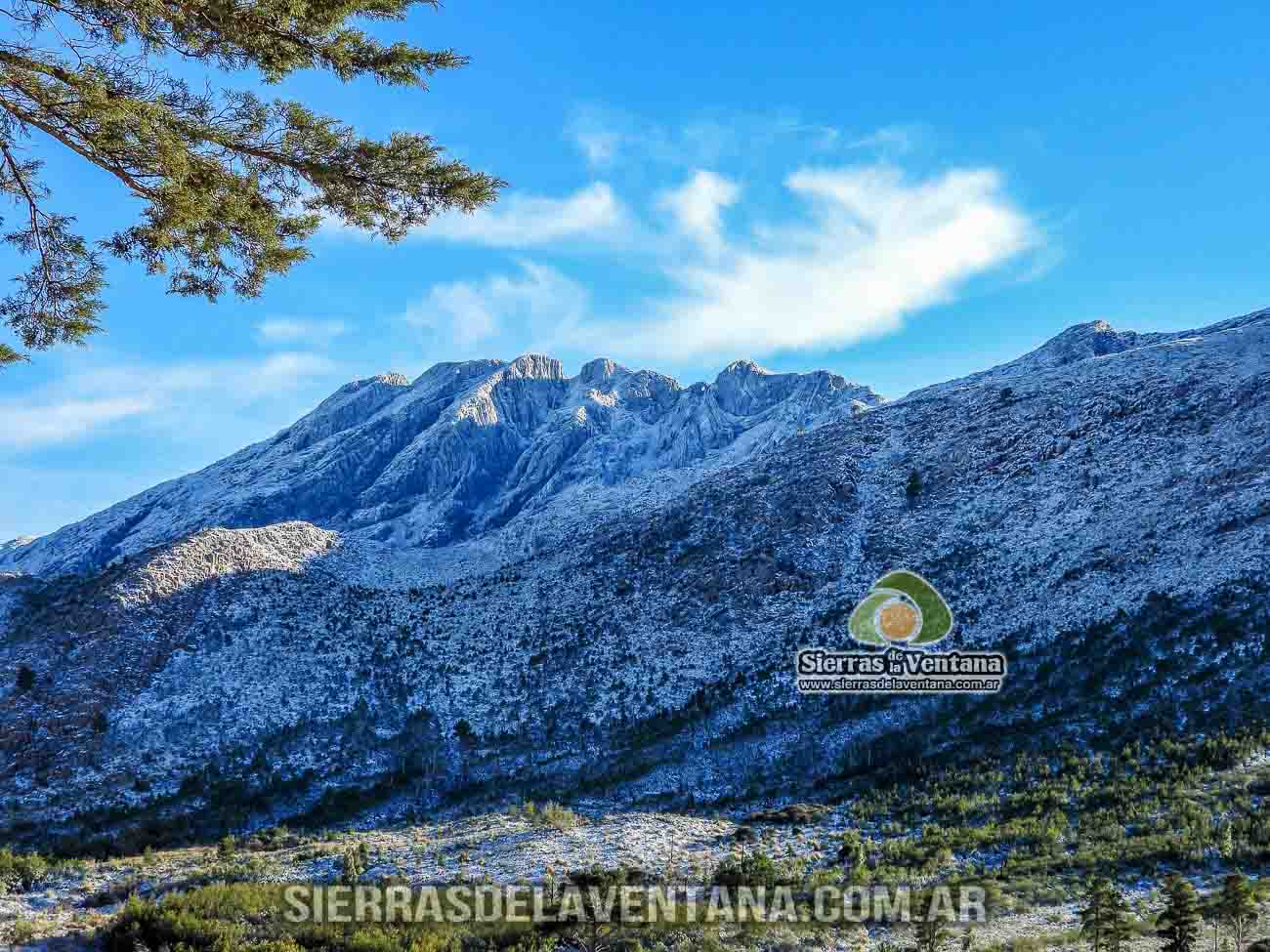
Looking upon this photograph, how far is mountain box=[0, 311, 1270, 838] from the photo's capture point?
1419 inches

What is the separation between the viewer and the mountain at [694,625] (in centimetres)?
3603

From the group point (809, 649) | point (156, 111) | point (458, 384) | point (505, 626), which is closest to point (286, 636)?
point (505, 626)

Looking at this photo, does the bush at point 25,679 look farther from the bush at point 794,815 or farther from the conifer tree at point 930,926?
the conifer tree at point 930,926

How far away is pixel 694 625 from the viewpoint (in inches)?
2058

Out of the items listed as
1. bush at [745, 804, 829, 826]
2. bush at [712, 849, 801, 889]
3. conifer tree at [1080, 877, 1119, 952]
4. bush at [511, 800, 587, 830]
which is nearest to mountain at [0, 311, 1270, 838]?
bush at [511, 800, 587, 830]

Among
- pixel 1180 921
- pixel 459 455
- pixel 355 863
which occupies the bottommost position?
pixel 355 863

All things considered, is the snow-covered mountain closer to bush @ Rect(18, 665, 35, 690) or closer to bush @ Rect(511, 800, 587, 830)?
bush @ Rect(18, 665, 35, 690)

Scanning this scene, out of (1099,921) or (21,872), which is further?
(21,872)

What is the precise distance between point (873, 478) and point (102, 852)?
58.1 metres

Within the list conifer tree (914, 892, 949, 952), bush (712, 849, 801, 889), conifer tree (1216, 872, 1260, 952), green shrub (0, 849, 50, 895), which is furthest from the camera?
green shrub (0, 849, 50, 895)

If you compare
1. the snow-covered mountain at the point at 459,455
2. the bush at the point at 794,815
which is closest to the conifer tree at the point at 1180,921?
the bush at the point at 794,815

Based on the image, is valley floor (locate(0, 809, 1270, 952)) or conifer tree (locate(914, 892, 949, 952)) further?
valley floor (locate(0, 809, 1270, 952))

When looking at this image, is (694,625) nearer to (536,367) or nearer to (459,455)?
(459,455)

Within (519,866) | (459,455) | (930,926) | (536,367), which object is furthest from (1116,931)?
(536,367)
